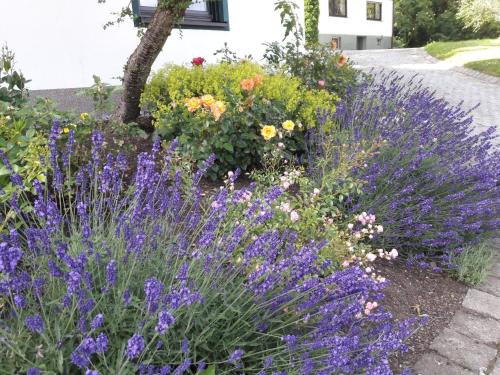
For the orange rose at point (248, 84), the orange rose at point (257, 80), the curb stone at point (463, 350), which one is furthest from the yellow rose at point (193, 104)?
the curb stone at point (463, 350)

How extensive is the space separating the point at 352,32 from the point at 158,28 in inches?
967

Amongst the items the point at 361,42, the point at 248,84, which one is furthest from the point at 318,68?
the point at 361,42

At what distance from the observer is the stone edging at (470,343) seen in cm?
232

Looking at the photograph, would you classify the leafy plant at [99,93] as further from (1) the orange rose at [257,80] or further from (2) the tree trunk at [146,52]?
(1) the orange rose at [257,80]

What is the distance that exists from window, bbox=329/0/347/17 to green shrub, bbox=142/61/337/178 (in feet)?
74.4

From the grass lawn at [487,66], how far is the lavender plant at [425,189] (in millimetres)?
12620

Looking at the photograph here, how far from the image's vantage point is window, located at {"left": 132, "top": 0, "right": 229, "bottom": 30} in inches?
277

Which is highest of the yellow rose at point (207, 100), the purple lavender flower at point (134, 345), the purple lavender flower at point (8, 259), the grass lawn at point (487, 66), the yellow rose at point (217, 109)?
the yellow rose at point (207, 100)

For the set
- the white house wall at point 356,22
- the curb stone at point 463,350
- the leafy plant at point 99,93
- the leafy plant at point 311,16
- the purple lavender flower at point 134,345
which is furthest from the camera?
the white house wall at point 356,22

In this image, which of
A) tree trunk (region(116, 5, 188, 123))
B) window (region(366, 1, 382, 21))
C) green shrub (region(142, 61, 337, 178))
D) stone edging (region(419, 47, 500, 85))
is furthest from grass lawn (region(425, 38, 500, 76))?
tree trunk (region(116, 5, 188, 123))

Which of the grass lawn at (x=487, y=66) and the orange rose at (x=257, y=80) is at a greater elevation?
the orange rose at (x=257, y=80)

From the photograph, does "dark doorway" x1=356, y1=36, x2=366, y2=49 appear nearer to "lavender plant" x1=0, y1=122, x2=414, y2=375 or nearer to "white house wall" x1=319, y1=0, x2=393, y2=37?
"white house wall" x1=319, y1=0, x2=393, y2=37

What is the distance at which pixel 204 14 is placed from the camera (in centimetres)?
794

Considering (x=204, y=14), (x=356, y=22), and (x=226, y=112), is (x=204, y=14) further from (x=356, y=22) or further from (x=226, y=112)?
(x=356, y=22)
